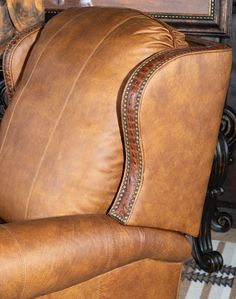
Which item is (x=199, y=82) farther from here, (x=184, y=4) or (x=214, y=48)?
(x=184, y=4)

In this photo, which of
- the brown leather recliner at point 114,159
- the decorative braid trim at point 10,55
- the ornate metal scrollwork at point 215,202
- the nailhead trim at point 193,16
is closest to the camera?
the brown leather recliner at point 114,159

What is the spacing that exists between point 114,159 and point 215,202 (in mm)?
784

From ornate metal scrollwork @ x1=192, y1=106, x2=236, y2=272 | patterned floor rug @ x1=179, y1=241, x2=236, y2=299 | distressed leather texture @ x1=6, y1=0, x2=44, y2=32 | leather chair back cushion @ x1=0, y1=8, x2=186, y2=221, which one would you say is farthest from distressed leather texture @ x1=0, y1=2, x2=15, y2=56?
patterned floor rug @ x1=179, y1=241, x2=236, y2=299

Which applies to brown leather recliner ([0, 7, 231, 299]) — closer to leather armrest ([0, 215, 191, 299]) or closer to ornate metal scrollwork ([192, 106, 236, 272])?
leather armrest ([0, 215, 191, 299])

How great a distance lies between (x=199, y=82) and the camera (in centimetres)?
138

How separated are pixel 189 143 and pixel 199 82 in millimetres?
126

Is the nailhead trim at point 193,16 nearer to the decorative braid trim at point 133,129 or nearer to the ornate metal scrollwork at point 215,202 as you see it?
the ornate metal scrollwork at point 215,202

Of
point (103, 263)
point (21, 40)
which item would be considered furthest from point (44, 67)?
point (103, 263)

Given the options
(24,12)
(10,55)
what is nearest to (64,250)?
(10,55)

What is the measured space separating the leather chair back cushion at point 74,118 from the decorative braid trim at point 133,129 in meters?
0.04

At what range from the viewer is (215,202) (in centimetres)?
211

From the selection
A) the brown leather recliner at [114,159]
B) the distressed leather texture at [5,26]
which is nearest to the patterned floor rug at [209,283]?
the brown leather recliner at [114,159]

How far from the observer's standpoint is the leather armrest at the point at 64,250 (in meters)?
1.19

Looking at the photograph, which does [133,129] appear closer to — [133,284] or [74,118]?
[74,118]
